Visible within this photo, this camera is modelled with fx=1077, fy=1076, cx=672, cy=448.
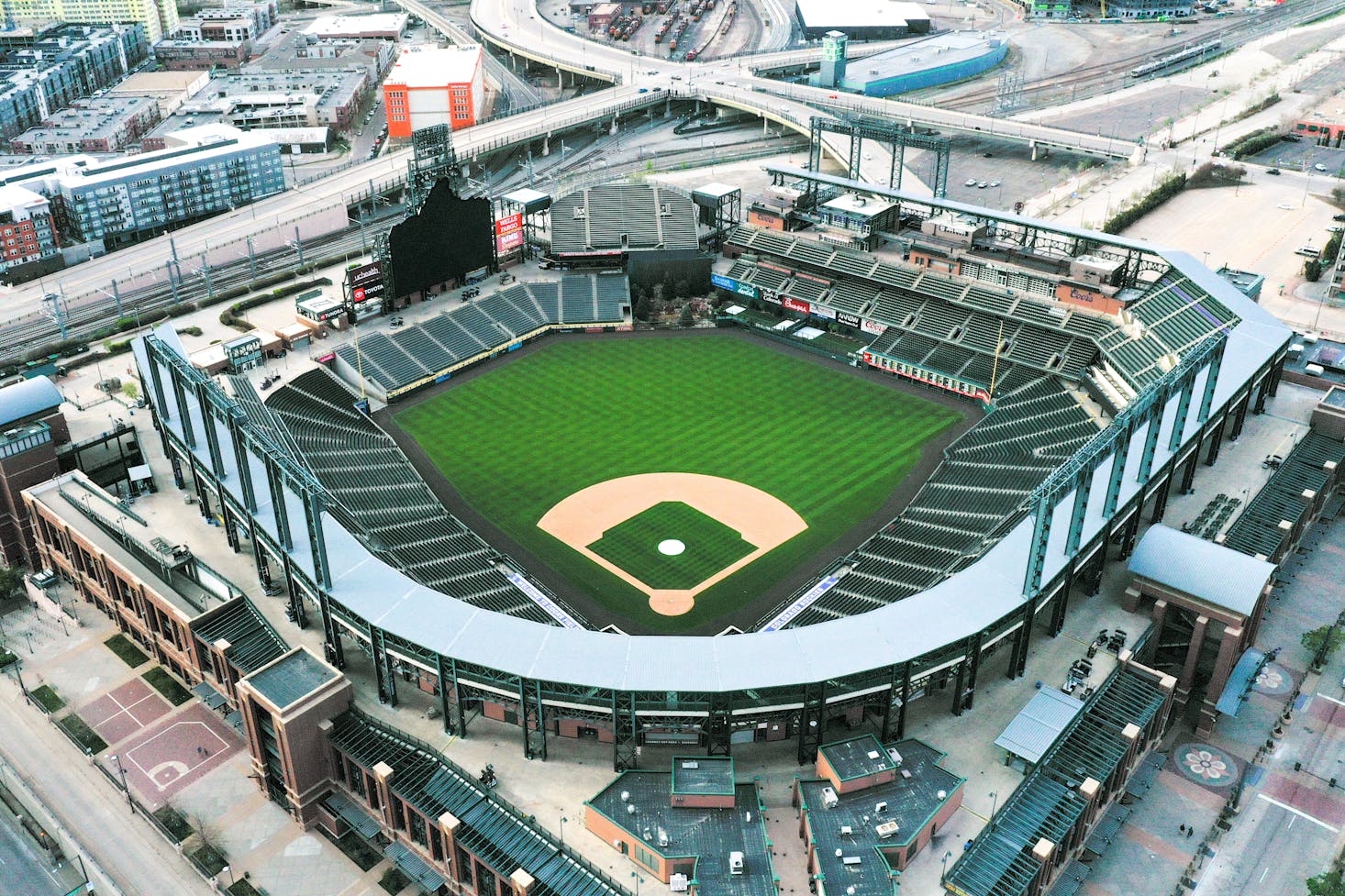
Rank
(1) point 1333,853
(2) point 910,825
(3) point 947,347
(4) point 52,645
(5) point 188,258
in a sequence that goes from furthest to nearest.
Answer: (5) point 188,258
(3) point 947,347
(4) point 52,645
(1) point 1333,853
(2) point 910,825

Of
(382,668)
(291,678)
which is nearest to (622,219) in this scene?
(382,668)

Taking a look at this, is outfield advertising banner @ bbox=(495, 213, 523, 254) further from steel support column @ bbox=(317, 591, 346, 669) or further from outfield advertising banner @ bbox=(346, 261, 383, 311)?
steel support column @ bbox=(317, 591, 346, 669)

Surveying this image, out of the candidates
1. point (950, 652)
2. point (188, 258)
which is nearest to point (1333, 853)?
point (950, 652)

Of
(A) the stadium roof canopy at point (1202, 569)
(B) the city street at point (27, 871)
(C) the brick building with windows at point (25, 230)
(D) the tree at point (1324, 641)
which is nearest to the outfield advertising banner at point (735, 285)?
(A) the stadium roof canopy at point (1202, 569)

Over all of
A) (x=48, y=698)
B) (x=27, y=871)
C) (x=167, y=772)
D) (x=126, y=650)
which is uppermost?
(x=48, y=698)

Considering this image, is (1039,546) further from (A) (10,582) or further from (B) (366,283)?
(B) (366,283)

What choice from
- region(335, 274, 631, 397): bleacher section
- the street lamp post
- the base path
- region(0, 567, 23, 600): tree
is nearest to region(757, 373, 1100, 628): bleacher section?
the base path

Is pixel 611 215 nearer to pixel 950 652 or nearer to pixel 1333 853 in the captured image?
pixel 950 652
